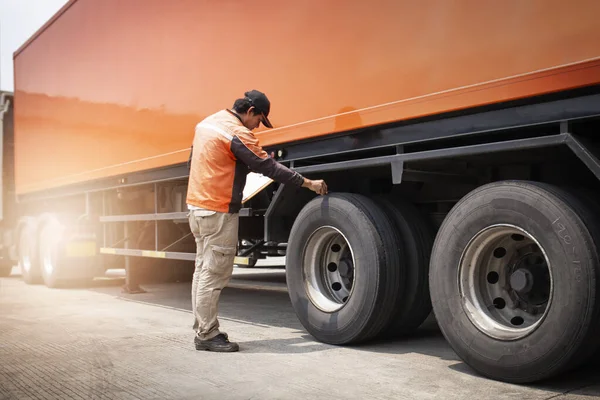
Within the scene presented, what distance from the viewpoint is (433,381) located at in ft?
12.2

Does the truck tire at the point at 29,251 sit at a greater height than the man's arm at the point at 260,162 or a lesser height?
lesser

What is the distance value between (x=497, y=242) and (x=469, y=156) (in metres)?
0.53

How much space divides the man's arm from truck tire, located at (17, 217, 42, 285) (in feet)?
23.2

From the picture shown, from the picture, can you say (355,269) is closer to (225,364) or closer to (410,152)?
(410,152)

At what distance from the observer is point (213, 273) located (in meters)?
4.79

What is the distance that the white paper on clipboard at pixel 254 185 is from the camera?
5392mm

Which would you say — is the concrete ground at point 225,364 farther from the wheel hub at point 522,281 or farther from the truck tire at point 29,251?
the truck tire at point 29,251

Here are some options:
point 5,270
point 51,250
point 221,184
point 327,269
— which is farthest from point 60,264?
point 327,269

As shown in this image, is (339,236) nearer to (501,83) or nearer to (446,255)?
(446,255)

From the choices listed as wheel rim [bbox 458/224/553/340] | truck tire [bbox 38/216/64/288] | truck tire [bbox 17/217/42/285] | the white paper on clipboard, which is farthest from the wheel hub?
truck tire [bbox 17/217/42/285]

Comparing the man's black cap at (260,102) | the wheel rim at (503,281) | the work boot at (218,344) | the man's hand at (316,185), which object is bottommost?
the work boot at (218,344)

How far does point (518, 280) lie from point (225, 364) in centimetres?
189

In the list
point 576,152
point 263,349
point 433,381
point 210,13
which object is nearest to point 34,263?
point 210,13

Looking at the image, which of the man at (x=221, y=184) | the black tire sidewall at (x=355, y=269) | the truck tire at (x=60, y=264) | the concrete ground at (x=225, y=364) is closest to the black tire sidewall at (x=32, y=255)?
the truck tire at (x=60, y=264)
